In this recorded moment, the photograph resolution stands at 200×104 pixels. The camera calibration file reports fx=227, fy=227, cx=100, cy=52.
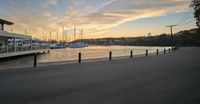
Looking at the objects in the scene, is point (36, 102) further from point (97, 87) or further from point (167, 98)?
point (167, 98)

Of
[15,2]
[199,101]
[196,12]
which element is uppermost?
[15,2]

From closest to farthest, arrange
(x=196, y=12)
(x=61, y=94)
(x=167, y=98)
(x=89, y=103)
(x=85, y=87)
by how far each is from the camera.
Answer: (x=89, y=103)
(x=167, y=98)
(x=61, y=94)
(x=85, y=87)
(x=196, y=12)

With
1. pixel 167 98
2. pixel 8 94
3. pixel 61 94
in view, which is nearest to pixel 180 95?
pixel 167 98

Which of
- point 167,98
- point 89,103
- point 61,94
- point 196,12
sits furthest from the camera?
point 196,12

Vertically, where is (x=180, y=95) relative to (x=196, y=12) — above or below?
below

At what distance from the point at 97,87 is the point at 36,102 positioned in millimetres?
3024

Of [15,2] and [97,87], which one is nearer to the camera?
[97,87]

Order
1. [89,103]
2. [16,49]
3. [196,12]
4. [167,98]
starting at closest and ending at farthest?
[89,103], [167,98], [196,12], [16,49]

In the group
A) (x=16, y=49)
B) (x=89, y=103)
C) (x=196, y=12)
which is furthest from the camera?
(x=16, y=49)

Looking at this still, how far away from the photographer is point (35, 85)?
966 cm

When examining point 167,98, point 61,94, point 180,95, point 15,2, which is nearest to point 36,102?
point 61,94

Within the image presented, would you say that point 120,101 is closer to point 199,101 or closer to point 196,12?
point 199,101

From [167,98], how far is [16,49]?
36822mm

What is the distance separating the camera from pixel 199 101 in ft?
23.3
